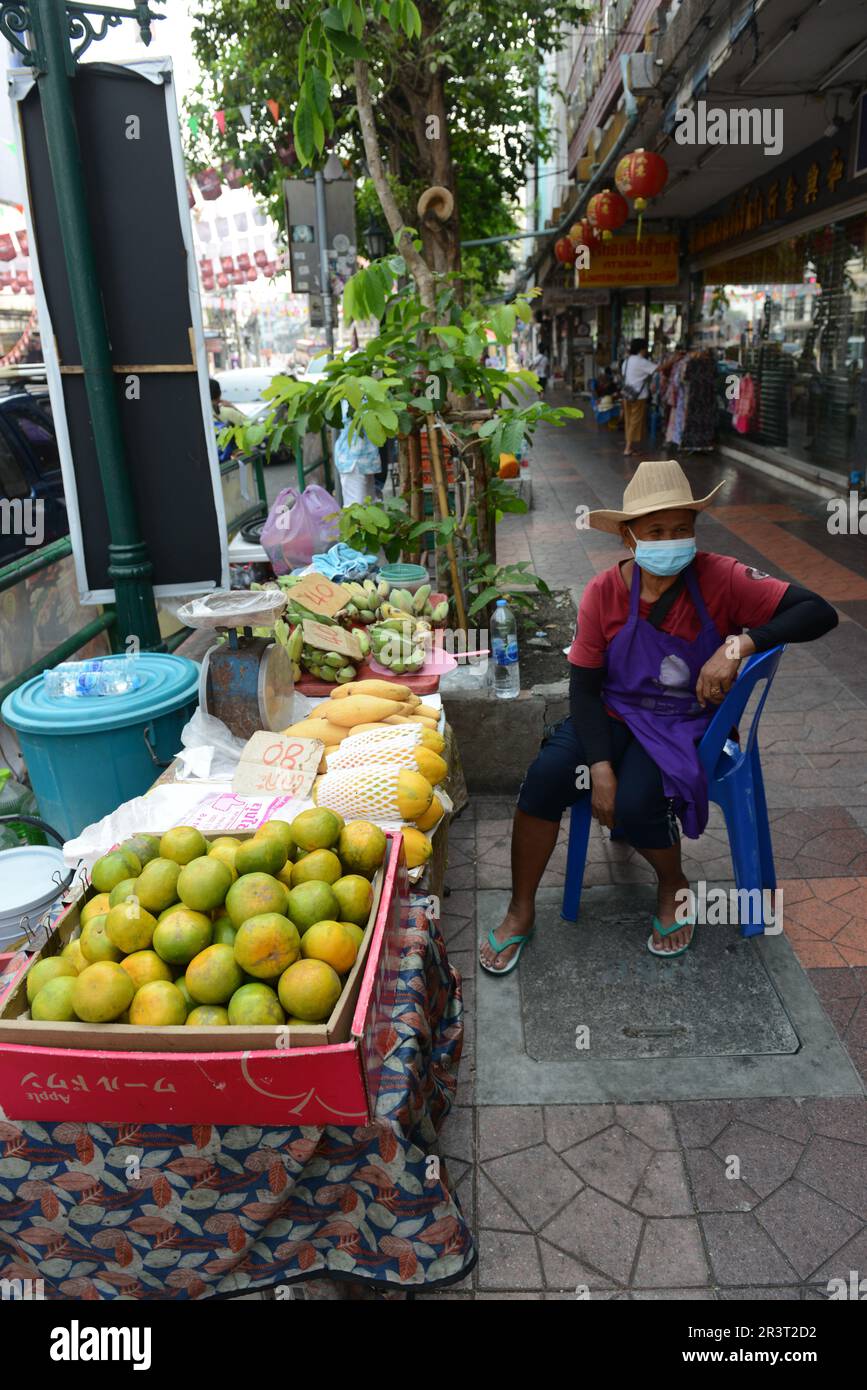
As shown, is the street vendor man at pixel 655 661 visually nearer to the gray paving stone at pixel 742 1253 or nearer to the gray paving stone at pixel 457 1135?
the gray paving stone at pixel 457 1135

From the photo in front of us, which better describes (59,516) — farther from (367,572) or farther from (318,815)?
(318,815)

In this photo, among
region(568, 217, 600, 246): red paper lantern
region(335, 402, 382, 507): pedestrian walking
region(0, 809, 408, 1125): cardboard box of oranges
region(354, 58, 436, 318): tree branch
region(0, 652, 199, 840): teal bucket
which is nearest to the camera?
region(0, 809, 408, 1125): cardboard box of oranges

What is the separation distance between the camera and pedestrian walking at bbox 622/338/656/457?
1420 centimetres

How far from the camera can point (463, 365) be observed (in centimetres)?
441

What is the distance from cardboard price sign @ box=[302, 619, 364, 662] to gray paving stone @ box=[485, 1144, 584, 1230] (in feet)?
6.86

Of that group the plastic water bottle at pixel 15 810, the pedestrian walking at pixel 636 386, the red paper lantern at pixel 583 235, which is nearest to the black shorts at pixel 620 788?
the plastic water bottle at pixel 15 810

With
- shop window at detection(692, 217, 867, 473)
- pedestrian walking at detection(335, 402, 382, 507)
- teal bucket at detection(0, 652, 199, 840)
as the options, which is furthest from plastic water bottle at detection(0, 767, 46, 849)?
shop window at detection(692, 217, 867, 473)

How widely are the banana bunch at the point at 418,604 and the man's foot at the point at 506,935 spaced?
1.67 m

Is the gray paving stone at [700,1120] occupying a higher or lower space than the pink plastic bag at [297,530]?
lower

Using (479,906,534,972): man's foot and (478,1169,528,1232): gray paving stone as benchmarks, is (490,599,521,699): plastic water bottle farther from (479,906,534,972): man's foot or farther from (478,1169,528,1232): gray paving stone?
(478,1169,528,1232): gray paving stone

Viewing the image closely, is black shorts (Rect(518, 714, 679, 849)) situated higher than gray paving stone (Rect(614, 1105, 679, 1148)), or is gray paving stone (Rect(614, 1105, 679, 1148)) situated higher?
black shorts (Rect(518, 714, 679, 849))

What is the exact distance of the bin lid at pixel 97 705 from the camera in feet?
10.1

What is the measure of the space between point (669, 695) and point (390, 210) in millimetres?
3628

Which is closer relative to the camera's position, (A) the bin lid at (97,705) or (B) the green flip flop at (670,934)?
(A) the bin lid at (97,705)
